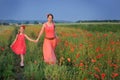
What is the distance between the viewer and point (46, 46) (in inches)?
547

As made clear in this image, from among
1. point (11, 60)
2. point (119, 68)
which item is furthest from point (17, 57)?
point (119, 68)

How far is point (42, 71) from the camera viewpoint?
11.6m

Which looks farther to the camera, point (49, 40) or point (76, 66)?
point (49, 40)

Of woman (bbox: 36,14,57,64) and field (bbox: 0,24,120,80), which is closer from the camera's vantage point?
field (bbox: 0,24,120,80)

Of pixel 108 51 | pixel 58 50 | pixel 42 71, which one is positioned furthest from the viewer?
pixel 58 50

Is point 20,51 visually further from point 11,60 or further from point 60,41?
point 60,41

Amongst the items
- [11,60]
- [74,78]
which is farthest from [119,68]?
[11,60]

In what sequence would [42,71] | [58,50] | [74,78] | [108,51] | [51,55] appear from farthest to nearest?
[58,50]
[51,55]
[108,51]
[42,71]
[74,78]

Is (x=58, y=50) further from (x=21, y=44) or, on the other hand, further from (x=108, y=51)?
(x=108, y=51)

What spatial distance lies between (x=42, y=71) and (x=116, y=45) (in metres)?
2.80

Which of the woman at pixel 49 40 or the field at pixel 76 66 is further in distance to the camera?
the woman at pixel 49 40

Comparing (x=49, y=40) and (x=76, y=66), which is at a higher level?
(x=49, y=40)

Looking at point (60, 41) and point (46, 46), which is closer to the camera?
point (46, 46)

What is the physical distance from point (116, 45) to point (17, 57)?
4.66 metres
